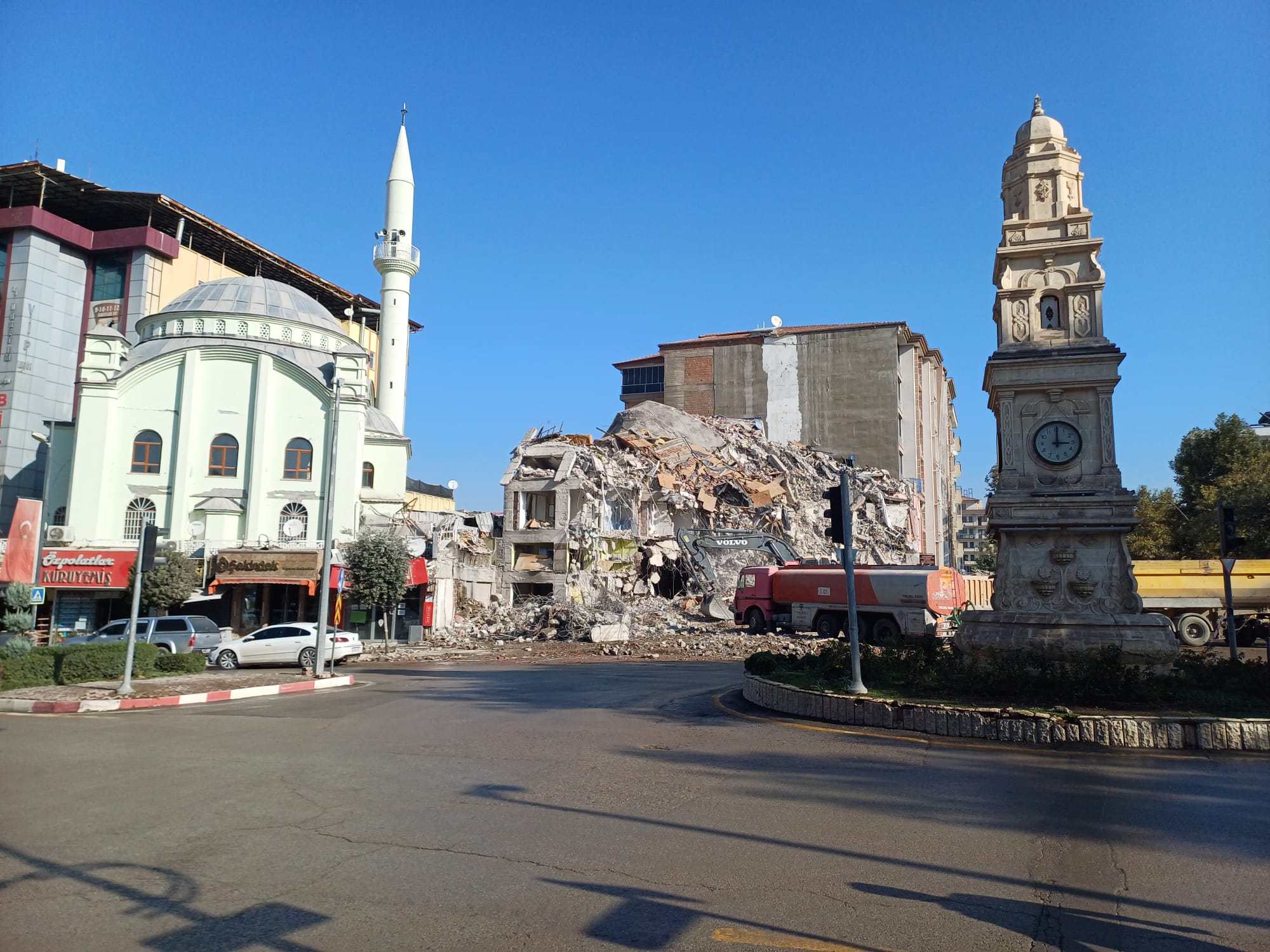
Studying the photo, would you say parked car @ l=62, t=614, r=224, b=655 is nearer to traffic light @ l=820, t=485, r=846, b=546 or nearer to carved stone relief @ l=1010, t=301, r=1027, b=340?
traffic light @ l=820, t=485, r=846, b=546

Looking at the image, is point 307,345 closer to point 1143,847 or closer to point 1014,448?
point 1014,448

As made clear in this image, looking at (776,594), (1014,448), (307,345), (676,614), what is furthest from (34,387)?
(1014,448)

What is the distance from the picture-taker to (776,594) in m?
32.9

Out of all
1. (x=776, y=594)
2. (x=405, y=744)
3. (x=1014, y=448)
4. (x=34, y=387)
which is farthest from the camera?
(x=34, y=387)

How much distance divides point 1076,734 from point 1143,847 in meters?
4.34

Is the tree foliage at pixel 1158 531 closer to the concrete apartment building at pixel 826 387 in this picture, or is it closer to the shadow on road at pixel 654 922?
the concrete apartment building at pixel 826 387

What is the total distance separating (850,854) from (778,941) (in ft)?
5.59

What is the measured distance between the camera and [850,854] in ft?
19.6

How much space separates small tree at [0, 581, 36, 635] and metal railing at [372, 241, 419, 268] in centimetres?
3179

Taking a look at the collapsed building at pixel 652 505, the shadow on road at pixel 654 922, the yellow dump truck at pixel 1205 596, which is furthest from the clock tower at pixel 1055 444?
the collapsed building at pixel 652 505

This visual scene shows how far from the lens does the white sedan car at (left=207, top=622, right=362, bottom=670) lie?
22.9 m

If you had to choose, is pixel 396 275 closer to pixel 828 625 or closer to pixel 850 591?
pixel 828 625

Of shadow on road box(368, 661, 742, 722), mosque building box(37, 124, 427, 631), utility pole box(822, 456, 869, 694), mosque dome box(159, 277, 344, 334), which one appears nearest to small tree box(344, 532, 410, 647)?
mosque building box(37, 124, 427, 631)

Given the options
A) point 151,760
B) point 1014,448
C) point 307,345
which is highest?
point 307,345
